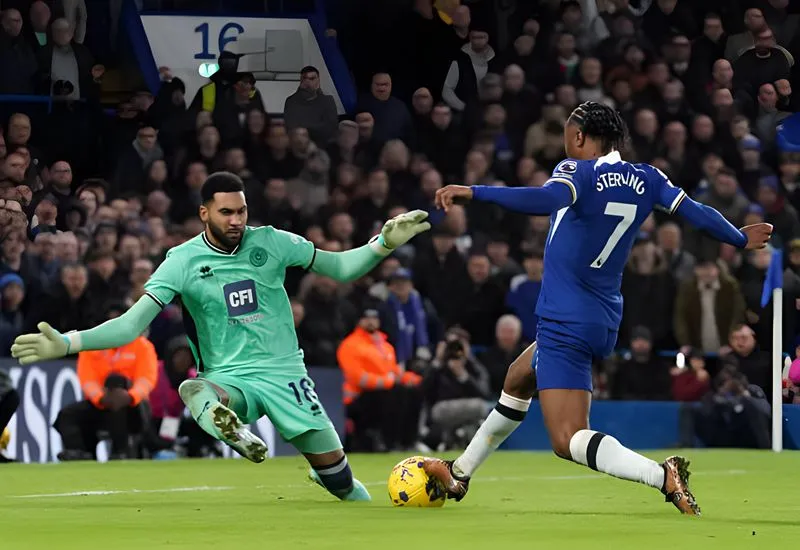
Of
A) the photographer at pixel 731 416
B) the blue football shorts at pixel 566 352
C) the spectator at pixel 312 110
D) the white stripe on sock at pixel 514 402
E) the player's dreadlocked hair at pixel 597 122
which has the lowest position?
the photographer at pixel 731 416

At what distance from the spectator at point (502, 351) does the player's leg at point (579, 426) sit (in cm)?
877

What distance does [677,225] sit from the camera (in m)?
19.2

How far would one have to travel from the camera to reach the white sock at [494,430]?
9.36m

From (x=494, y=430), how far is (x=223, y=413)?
144 cm

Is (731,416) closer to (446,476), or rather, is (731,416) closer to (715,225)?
(446,476)

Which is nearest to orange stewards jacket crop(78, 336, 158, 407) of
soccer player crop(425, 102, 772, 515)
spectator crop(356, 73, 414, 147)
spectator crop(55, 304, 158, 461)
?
spectator crop(55, 304, 158, 461)

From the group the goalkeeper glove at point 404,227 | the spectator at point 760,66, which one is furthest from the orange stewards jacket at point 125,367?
the spectator at point 760,66

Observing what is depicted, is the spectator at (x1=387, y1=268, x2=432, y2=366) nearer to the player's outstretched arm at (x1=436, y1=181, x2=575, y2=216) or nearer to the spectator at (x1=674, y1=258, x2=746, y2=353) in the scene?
the spectator at (x1=674, y1=258, x2=746, y2=353)

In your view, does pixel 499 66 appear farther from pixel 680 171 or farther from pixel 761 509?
pixel 761 509

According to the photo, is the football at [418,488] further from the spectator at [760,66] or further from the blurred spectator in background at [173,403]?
the spectator at [760,66]

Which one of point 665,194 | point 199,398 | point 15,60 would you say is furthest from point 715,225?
point 15,60

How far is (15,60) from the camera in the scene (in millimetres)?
17938

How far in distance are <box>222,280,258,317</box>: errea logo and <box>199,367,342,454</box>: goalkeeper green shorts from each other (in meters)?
0.33

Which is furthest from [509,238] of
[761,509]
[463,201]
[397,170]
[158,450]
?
[463,201]
